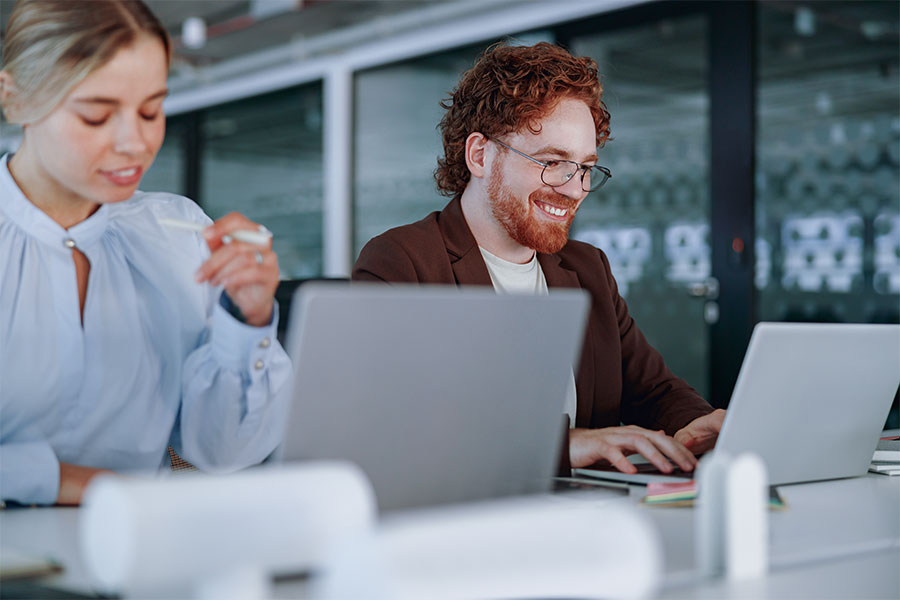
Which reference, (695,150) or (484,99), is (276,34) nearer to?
(695,150)

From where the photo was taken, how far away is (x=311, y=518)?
2.01ft

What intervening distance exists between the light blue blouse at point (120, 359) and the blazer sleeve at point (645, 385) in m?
0.92

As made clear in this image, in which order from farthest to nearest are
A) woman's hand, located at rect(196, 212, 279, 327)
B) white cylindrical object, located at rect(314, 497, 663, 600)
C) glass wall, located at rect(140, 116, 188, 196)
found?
glass wall, located at rect(140, 116, 188, 196) → woman's hand, located at rect(196, 212, 279, 327) → white cylindrical object, located at rect(314, 497, 663, 600)

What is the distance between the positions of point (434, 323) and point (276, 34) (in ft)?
17.1

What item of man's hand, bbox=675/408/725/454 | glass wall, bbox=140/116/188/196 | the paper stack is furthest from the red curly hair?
glass wall, bbox=140/116/188/196

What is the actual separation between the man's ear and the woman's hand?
970 mm

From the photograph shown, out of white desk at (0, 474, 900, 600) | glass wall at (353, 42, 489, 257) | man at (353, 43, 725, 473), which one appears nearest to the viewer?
white desk at (0, 474, 900, 600)

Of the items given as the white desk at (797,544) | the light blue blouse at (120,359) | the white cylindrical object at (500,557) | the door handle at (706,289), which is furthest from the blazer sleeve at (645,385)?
the door handle at (706,289)

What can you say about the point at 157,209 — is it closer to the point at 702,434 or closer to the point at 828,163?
the point at 702,434

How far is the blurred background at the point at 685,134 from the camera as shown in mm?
4238

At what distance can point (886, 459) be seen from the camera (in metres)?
1.74

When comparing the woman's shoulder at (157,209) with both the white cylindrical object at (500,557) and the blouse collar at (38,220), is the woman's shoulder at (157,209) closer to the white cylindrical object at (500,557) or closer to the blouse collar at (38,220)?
the blouse collar at (38,220)

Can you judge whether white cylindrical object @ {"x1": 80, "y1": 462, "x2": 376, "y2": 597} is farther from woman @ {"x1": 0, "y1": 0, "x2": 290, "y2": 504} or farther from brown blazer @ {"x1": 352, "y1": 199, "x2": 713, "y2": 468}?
brown blazer @ {"x1": 352, "y1": 199, "x2": 713, "y2": 468}

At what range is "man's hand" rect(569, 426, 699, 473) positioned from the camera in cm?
153
